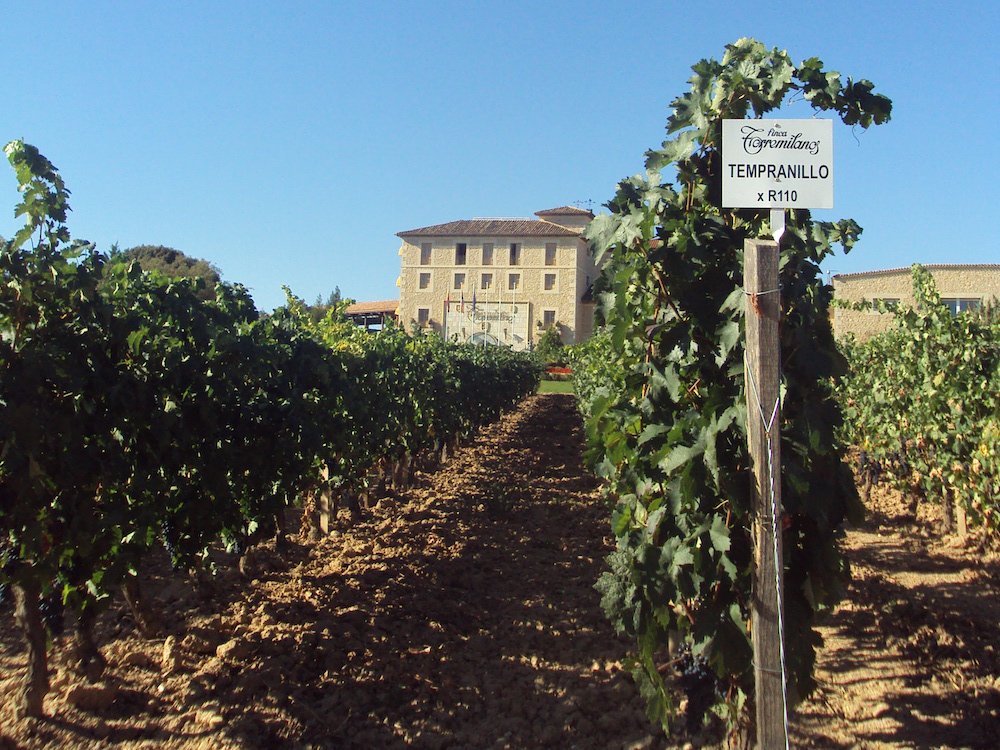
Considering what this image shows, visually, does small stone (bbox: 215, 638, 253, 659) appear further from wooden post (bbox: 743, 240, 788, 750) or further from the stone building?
the stone building

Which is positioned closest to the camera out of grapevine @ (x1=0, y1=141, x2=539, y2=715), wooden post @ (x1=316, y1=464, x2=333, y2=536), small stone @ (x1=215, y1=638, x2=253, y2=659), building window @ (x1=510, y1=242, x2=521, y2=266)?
grapevine @ (x1=0, y1=141, x2=539, y2=715)

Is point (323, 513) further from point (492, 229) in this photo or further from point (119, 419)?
point (492, 229)

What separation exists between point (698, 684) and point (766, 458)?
3.68 ft

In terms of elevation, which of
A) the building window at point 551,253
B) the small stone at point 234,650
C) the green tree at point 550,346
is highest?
the building window at point 551,253

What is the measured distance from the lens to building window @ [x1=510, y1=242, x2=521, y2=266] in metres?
61.9

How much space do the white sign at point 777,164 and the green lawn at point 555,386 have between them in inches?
1545

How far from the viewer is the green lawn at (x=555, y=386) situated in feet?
150

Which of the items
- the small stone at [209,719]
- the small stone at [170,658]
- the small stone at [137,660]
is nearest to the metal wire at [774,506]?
the small stone at [209,719]

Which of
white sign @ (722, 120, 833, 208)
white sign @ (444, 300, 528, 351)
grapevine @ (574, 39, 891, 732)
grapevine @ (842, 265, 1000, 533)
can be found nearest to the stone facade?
grapevine @ (842, 265, 1000, 533)

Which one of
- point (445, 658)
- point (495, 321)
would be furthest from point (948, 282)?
point (445, 658)

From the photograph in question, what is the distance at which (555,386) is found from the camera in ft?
164

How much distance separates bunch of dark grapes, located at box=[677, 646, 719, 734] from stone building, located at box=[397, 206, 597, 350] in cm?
5530

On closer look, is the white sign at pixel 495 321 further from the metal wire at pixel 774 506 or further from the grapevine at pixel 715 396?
the metal wire at pixel 774 506

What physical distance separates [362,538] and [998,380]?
5706 mm
